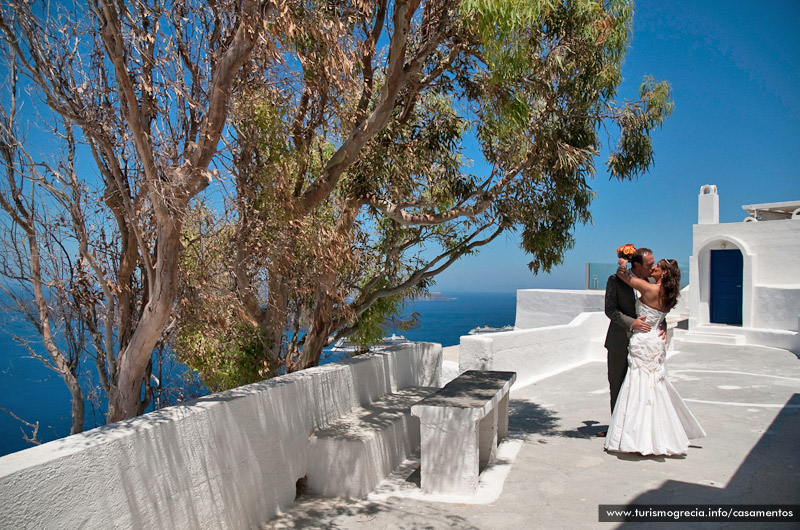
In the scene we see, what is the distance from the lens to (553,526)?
414 cm

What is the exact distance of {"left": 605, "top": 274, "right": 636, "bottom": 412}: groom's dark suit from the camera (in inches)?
242

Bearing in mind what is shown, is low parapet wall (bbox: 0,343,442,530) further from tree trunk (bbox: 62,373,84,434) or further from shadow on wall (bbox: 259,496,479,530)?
tree trunk (bbox: 62,373,84,434)

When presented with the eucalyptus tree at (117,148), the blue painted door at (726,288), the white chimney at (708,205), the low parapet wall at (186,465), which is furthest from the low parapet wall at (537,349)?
the white chimney at (708,205)

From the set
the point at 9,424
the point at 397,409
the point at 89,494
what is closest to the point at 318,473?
the point at 397,409

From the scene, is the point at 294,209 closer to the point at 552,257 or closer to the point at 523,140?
the point at 523,140

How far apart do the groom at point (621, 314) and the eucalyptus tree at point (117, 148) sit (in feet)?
13.6

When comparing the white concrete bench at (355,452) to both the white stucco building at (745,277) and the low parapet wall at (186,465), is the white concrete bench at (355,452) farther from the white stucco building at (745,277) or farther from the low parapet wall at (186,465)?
the white stucco building at (745,277)

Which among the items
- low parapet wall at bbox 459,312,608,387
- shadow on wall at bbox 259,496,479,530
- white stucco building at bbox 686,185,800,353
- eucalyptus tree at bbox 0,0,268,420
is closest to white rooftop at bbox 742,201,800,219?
white stucco building at bbox 686,185,800,353

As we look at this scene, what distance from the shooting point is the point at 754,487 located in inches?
183

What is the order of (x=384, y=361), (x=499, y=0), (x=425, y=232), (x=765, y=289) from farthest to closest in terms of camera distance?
(x=765, y=289) < (x=425, y=232) < (x=384, y=361) < (x=499, y=0)

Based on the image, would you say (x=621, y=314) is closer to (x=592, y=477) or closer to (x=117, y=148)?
(x=592, y=477)

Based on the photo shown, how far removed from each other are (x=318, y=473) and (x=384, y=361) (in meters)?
2.05

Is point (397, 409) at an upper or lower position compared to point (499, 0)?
lower

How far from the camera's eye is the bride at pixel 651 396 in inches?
218
